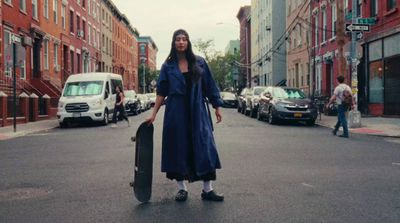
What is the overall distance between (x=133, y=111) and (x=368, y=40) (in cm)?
1465

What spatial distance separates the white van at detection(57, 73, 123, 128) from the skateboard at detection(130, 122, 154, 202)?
50.5ft

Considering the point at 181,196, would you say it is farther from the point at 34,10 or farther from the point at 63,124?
the point at 34,10

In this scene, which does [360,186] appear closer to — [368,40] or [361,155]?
[361,155]

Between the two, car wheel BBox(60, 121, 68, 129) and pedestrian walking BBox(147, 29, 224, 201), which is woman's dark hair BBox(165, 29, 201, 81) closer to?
pedestrian walking BBox(147, 29, 224, 201)

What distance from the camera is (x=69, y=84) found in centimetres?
2217

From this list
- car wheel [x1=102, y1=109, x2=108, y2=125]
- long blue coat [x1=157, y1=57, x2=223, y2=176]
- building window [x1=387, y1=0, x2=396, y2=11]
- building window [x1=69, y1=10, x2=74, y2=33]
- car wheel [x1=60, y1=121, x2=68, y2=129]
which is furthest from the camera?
building window [x1=69, y1=10, x2=74, y2=33]

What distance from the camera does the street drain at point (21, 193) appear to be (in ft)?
19.7

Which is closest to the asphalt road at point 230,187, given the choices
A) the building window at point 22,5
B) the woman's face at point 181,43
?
the woman's face at point 181,43

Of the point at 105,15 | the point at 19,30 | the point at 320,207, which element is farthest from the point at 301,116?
the point at 105,15

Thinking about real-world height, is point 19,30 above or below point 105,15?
below

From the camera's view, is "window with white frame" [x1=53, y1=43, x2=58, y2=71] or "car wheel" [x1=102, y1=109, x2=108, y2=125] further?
"window with white frame" [x1=53, y1=43, x2=58, y2=71]

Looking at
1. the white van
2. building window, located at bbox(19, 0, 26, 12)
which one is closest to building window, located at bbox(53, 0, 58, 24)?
building window, located at bbox(19, 0, 26, 12)

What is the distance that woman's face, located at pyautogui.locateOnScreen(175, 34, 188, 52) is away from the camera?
554 centimetres

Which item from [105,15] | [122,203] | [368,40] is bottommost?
[122,203]
